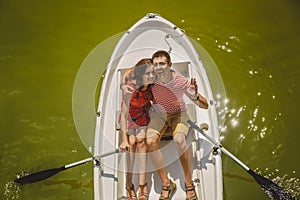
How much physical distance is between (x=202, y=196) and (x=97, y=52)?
0.96 m

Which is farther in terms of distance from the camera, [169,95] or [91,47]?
[91,47]

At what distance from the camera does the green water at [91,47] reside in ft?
6.89

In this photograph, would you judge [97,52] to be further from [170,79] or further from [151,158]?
[151,158]

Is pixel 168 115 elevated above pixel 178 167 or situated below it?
above

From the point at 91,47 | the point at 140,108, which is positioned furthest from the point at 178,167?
the point at 91,47

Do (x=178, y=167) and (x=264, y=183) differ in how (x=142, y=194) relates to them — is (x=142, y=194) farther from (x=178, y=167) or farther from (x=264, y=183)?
(x=264, y=183)

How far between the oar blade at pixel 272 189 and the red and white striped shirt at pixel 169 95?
479mm

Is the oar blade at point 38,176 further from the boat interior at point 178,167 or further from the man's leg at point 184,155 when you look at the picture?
the man's leg at point 184,155

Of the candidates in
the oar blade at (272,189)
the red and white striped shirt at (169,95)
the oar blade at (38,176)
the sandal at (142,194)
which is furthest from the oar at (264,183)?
the oar blade at (38,176)

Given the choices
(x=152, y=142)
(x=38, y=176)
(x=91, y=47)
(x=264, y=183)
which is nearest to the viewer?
(x=152, y=142)

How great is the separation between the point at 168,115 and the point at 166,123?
40mm

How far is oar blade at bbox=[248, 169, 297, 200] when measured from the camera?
190cm

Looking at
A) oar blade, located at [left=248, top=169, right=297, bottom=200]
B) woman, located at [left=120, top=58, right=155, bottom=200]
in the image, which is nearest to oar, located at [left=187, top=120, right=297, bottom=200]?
oar blade, located at [left=248, top=169, right=297, bottom=200]

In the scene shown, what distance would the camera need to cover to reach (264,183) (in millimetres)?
1909
